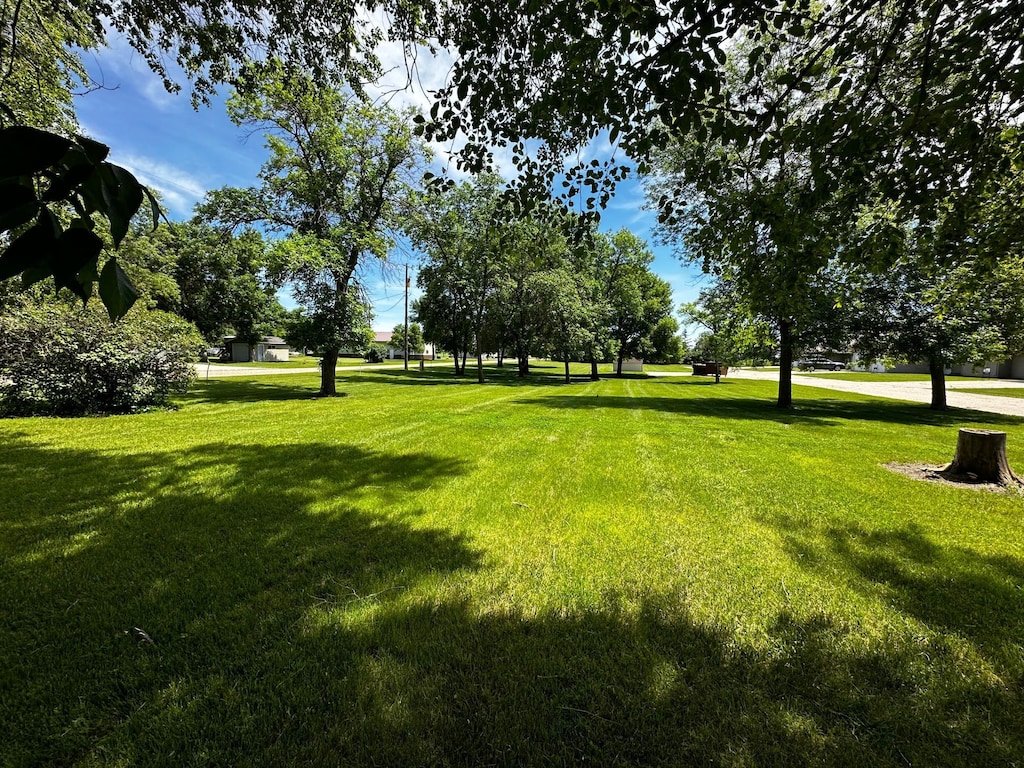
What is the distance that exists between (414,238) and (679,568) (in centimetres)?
1794

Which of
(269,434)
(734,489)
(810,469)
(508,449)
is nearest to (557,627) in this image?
(734,489)

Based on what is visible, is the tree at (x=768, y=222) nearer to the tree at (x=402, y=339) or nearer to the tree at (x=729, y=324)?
the tree at (x=729, y=324)

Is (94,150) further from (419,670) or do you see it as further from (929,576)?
(929,576)

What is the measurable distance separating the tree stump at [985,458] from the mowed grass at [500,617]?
840 mm

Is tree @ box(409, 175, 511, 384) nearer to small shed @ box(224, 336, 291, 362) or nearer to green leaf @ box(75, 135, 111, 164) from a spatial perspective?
green leaf @ box(75, 135, 111, 164)

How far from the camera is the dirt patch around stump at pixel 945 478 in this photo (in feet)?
18.2

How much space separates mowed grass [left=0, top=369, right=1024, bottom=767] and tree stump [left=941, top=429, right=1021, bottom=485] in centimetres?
84

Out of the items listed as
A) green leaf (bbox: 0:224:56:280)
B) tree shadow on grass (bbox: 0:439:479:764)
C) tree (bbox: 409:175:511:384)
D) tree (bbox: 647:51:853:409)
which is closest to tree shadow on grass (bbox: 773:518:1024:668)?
tree (bbox: 647:51:853:409)

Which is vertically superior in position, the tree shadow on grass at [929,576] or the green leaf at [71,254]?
the green leaf at [71,254]

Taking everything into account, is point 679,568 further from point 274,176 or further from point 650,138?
point 274,176

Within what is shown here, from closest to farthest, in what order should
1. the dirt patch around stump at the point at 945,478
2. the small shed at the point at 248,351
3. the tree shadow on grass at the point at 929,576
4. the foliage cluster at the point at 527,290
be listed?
the tree shadow on grass at the point at 929,576 < the dirt patch around stump at the point at 945,478 < the foliage cluster at the point at 527,290 < the small shed at the point at 248,351

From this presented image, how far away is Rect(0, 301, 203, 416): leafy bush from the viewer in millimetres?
8930

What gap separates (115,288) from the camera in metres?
0.94

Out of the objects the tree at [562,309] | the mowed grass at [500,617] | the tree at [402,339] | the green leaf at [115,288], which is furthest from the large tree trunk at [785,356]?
the tree at [402,339]
